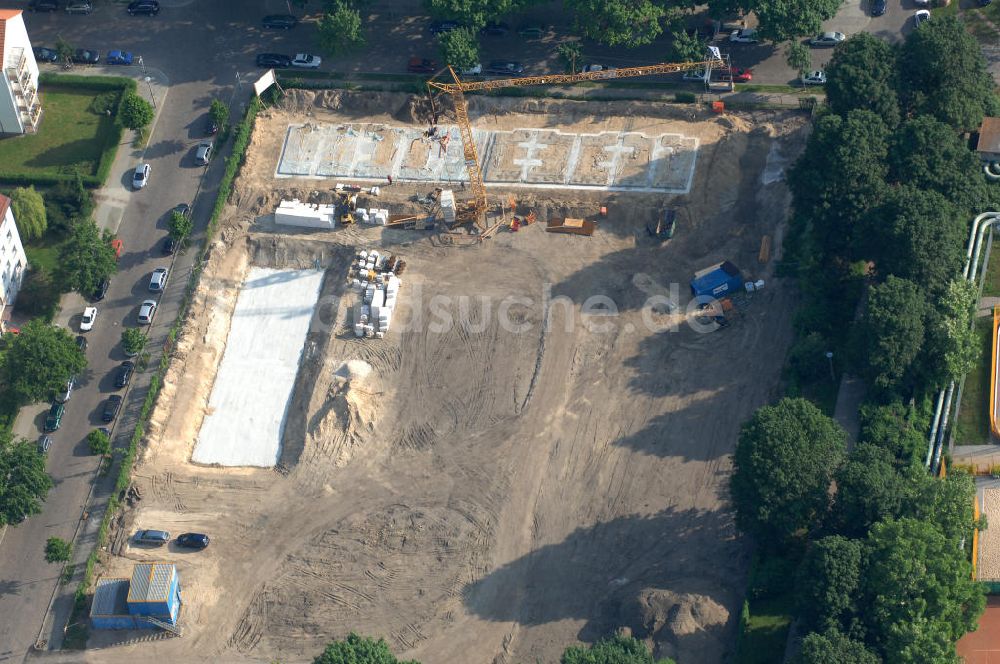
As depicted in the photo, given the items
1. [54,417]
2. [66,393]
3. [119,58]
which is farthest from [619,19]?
[54,417]

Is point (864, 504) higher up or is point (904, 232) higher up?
point (904, 232)

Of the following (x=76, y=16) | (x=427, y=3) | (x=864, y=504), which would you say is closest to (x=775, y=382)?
(x=864, y=504)

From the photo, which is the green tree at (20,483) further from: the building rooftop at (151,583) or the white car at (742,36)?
the white car at (742,36)

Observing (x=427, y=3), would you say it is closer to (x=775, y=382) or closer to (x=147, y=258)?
(x=147, y=258)

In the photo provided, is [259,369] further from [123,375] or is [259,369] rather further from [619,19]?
[619,19]

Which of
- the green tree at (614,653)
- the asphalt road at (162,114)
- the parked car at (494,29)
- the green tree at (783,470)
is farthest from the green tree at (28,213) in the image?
the green tree at (783,470)

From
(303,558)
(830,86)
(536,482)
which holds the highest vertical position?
(830,86)

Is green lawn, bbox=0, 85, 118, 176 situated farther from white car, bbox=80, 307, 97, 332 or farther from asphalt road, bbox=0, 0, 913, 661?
white car, bbox=80, 307, 97, 332

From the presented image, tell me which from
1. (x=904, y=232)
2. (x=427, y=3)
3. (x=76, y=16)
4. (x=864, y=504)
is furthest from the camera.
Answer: (x=76, y=16)
